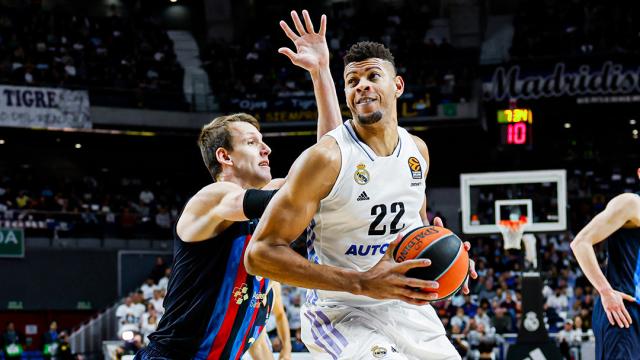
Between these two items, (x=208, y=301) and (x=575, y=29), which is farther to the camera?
(x=575, y=29)

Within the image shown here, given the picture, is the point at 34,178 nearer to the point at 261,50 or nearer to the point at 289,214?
the point at 261,50

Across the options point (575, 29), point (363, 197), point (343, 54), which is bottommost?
point (363, 197)

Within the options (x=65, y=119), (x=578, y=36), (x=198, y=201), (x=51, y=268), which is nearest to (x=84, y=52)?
(x=65, y=119)

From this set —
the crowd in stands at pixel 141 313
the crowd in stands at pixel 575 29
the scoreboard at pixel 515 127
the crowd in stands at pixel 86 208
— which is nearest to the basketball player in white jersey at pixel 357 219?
the scoreboard at pixel 515 127

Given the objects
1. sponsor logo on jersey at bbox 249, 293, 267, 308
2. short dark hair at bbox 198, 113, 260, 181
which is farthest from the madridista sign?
sponsor logo on jersey at bbox 249, 293, 267, 308

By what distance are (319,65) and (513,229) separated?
10.2 meters

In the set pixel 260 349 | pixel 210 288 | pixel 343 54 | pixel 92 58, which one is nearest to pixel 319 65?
pixel 210 288

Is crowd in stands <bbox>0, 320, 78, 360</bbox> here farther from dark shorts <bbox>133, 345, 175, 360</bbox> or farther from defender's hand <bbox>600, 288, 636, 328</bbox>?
dark shorts <bbox>133, 345, 175, 360</bbox>

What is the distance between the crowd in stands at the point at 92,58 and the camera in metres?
27.1

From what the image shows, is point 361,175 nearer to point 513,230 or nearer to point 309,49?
point 309,49

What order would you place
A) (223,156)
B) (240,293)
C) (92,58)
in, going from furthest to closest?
(92,58), (223,156), (240,293)

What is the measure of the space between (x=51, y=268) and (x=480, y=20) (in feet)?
51.6

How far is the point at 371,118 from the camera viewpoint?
4.77 m

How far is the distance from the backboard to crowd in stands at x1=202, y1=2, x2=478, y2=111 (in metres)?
10.6
